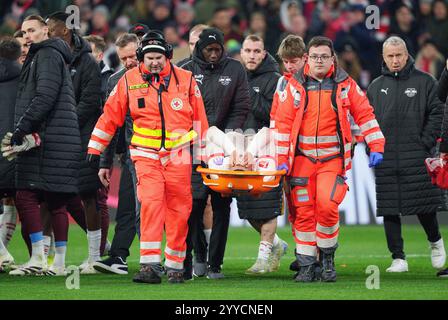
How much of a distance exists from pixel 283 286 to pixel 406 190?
2693 millimetres

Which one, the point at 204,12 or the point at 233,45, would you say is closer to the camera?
the point at 233,45

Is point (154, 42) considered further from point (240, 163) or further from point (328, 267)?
point (328, 267)

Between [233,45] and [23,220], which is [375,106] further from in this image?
[233,45]

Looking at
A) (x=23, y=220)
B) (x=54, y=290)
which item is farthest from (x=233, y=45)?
(x=54, y=290)

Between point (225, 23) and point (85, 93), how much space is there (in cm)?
935

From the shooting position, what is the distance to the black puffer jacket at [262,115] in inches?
511

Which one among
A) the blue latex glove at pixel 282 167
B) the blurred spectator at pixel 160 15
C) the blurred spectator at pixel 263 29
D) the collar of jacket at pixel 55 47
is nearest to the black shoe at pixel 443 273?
the blue latex glove at pixel 282 167

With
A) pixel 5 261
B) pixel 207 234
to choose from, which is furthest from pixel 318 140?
pixel 5 261

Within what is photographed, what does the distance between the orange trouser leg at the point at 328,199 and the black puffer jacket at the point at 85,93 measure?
8.90 feet

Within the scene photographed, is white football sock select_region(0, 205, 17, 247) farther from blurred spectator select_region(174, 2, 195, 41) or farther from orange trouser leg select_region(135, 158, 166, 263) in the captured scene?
blurred spectator select_region(174, 2, 195, 41)

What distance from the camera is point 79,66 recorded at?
13.0 m

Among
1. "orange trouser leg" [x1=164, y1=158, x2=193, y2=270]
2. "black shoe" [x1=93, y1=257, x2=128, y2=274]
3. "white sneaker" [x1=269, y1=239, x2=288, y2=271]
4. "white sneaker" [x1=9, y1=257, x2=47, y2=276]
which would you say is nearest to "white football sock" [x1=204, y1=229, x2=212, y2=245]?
"white sneaker" [x1=269, y1=239, x2=288, y2=271]

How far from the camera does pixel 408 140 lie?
43.7ft

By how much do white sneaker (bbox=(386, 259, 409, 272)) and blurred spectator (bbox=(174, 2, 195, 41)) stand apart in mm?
10615
